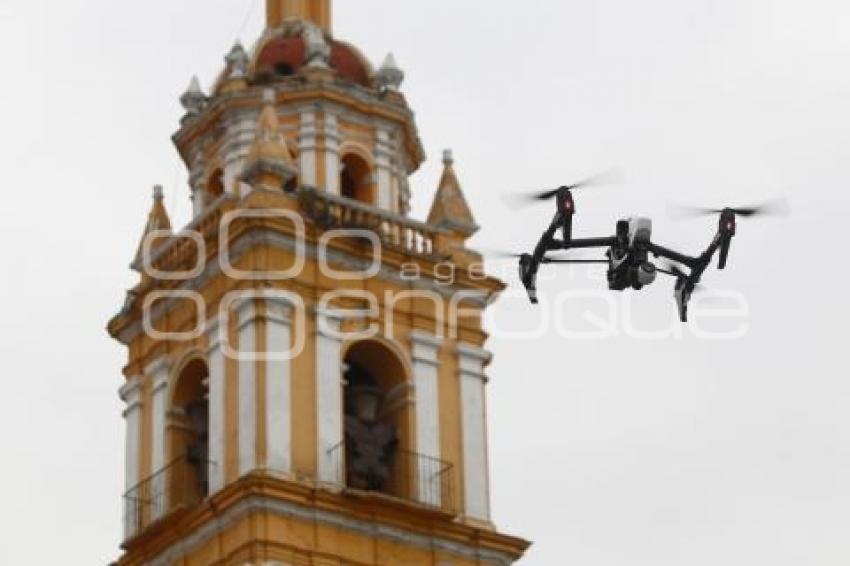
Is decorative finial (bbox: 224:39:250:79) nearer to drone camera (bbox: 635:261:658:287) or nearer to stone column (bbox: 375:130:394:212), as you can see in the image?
stone column (bbox: 375:130:394:212)

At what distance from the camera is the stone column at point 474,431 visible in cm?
3825

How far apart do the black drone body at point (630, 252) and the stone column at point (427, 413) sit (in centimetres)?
1224

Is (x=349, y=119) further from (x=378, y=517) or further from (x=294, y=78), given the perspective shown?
(x=378, y=517)

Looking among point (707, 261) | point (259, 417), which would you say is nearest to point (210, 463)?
point (259, 417)

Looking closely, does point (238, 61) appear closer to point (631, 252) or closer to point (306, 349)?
point (306, 349)

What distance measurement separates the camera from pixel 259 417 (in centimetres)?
3703

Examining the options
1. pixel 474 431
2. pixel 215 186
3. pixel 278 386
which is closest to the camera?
pixel 278 386

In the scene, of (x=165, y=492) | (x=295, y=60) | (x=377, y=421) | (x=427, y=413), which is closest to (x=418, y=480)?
(x=427, y=413)

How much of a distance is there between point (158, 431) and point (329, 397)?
288 centimetres

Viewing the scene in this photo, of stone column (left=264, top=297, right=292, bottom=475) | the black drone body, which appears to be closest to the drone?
the black drone body

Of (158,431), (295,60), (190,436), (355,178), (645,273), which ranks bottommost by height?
(645,273)

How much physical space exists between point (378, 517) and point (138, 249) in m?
6.08

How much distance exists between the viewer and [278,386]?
37.3 meters

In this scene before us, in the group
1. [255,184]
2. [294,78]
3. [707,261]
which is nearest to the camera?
[707,261]
